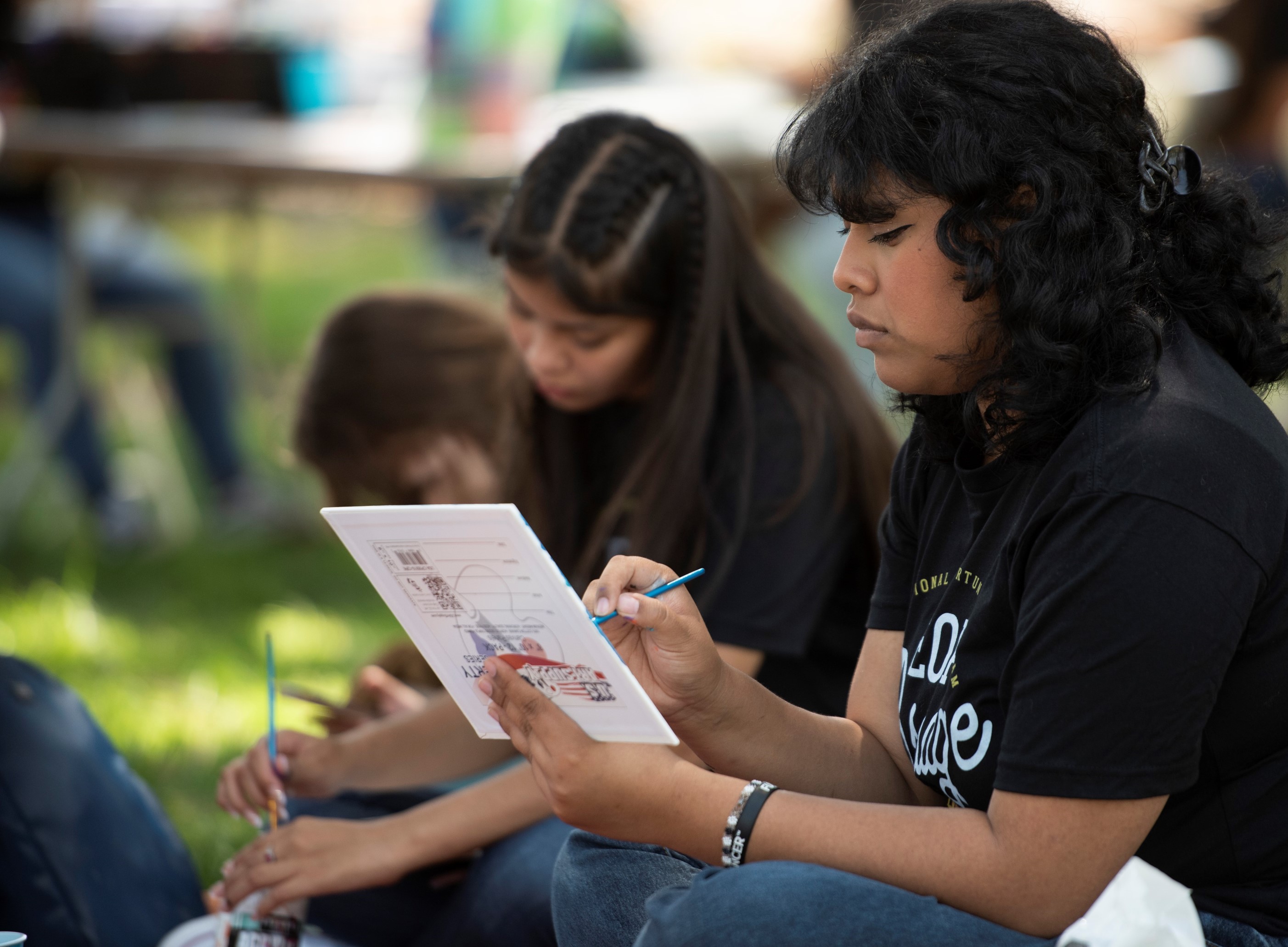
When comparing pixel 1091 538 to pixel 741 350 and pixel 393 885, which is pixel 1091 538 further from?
pixel 393 885

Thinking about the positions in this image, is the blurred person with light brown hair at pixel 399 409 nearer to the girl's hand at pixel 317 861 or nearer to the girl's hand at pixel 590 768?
the girl's hand at pixel 317 861

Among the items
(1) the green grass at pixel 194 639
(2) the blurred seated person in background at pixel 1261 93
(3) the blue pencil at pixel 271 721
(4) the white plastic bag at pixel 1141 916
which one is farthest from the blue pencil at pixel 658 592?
(2) the blurred seated person in background at pixel 1261 93

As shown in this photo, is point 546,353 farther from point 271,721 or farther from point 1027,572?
point 1027,572

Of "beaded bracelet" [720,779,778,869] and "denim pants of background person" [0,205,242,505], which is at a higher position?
"beaded bracelet" [720,779,778,869]

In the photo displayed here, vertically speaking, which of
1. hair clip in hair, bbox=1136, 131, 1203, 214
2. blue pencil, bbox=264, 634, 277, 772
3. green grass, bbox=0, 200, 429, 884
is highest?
hair clip in hair, bbox=1136, 131, 1203, 214

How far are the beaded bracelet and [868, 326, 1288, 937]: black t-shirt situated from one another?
0.20 metres

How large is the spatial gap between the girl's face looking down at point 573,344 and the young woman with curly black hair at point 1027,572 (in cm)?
61

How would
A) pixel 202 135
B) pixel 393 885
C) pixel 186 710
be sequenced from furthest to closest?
pixel 202 135 < pixel 186 710 < pixel 393 885

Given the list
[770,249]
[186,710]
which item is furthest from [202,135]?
[770,249]

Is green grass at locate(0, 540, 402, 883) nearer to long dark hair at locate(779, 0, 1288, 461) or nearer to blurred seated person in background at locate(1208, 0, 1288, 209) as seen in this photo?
long dark hair at locate(779, 0, 1288, 461)

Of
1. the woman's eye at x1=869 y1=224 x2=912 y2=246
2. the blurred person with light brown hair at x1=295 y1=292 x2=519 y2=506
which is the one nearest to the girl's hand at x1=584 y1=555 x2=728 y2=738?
the woman's eye at x1=869 y1=224 x2=912 y2=246

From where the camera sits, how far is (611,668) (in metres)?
1.21

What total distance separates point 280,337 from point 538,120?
10.4ft

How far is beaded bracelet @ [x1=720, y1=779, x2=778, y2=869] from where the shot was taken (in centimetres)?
128
